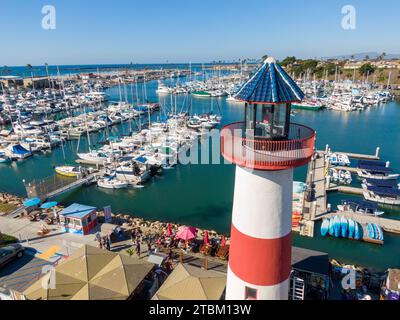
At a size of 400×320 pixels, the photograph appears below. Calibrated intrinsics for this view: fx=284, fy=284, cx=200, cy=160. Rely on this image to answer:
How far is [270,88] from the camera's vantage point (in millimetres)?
7973

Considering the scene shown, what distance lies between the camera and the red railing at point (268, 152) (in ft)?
25.4

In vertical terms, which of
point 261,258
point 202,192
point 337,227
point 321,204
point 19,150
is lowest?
point 202,192

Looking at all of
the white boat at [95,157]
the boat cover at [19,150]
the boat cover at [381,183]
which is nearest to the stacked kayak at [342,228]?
the boat cover at [381,183]

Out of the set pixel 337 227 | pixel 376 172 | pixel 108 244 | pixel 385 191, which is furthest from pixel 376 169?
pixel 108 244

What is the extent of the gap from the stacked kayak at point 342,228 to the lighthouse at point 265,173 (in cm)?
1781

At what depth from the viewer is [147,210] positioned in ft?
99.5

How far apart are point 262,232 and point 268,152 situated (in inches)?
98.7

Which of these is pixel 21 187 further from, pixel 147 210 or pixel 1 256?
pixel 1 256

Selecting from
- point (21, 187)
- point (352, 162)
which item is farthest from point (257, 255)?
point (352, 162)

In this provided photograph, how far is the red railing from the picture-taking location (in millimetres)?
7742

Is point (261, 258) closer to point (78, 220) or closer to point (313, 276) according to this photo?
point (313, 276)

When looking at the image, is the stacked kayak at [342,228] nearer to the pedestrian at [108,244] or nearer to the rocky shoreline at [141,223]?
the rocky shoreline at [141,223]
